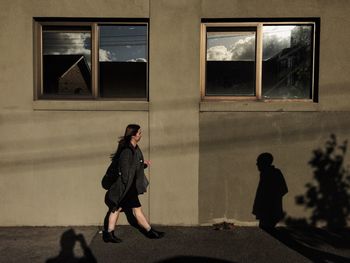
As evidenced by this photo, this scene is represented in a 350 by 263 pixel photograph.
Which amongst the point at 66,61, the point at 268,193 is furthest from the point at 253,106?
the point at 66,61

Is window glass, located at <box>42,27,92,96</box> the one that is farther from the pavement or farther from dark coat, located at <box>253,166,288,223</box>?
dark coat, located at <box>253,166,288,223</box>

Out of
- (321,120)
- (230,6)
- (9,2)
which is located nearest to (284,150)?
(321,120)

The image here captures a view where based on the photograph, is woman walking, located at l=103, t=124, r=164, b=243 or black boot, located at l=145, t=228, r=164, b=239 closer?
woman walking, located at l=103, t=124, r=164, b=243

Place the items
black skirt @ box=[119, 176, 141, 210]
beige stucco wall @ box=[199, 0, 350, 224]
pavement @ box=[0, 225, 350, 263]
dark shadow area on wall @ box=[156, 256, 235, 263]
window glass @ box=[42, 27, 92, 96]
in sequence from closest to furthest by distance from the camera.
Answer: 1. dark shadow area on wall @ box=[156, 256, 235, 263]
2. pavement @ box=[0, 225, 350, 263]
3. black skirt @ box=[119, 176, 141, 210]
4. beige stucco wall @ box=[199, 0, 350, 224]
5. window glass @ box=[42, 27, 92, 96]

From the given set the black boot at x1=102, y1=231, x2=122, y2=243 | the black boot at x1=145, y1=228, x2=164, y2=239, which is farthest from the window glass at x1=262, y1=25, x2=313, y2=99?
the black boot at x1=102, y1=231, x2=122, y2=243

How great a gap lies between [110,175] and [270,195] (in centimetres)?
271

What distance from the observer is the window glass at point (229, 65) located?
7348 millimetres

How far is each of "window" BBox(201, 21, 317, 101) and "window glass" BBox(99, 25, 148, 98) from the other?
3.55 ft

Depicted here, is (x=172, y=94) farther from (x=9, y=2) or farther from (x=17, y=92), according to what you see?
(x=9, y=2)

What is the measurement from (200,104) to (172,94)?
50cm

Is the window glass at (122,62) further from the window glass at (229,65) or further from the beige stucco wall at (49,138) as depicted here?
the window glass at (229,65)

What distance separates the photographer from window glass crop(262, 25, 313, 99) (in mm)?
7281

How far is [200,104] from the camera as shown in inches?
280

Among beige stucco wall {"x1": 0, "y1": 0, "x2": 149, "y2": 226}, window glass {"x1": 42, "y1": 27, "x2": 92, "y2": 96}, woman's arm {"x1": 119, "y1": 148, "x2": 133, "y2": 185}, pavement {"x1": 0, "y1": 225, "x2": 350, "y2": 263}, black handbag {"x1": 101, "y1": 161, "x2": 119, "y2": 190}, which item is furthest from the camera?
window glass {"x1": 42, "y1": 27, "x2": 92, "y2": 96}
